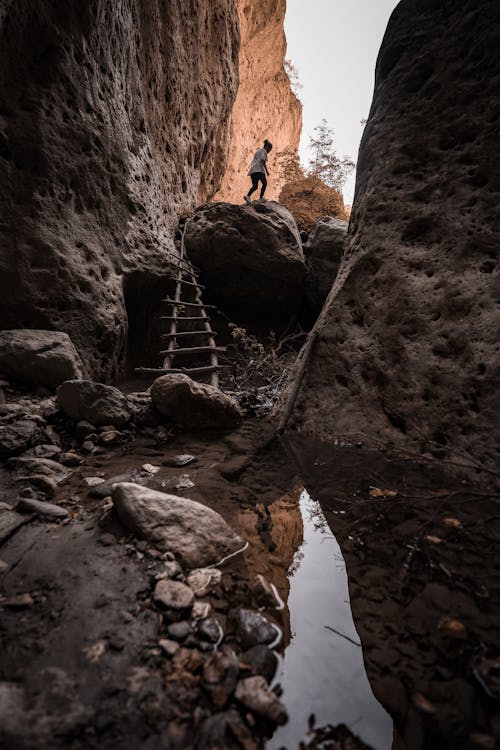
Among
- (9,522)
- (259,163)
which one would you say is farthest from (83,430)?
(259,163)

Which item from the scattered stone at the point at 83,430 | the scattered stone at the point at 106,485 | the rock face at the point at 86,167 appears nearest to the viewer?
the scattered stone at the point at 106,485

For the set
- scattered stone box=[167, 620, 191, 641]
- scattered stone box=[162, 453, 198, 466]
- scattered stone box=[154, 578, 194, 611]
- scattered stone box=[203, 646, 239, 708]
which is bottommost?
scattered stone box=[162, 453, 198, 466]

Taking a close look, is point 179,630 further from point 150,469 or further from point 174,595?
point 150,469

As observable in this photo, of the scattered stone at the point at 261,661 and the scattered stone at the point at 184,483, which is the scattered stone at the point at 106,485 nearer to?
the scattered stone at the point at 184,483

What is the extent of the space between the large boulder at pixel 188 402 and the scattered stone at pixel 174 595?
1924 mm

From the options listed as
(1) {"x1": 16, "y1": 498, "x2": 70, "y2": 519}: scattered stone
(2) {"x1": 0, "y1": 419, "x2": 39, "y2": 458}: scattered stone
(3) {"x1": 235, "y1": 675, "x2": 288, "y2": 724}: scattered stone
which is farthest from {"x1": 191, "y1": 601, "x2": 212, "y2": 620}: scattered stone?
(2) {"x1": 0, "y1": 419, "x2": 39, "y2": 458}: scattered stone

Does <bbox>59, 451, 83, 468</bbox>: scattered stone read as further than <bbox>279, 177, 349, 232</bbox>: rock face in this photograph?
No

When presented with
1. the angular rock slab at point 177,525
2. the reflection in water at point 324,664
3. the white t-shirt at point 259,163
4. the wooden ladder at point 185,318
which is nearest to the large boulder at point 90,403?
the angular rock slab at point 177,525

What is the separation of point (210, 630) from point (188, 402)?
2.13m

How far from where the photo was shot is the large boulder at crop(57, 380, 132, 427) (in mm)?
2639

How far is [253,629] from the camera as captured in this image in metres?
1.07

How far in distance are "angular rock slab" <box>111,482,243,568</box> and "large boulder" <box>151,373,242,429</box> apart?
149cm

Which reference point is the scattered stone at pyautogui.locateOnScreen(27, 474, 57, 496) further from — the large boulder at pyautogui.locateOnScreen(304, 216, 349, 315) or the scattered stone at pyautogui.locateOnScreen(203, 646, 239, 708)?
the large boulder at pyautogui.locateOnScreen(304, 216, 349, 315)

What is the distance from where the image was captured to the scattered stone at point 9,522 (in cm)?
138
